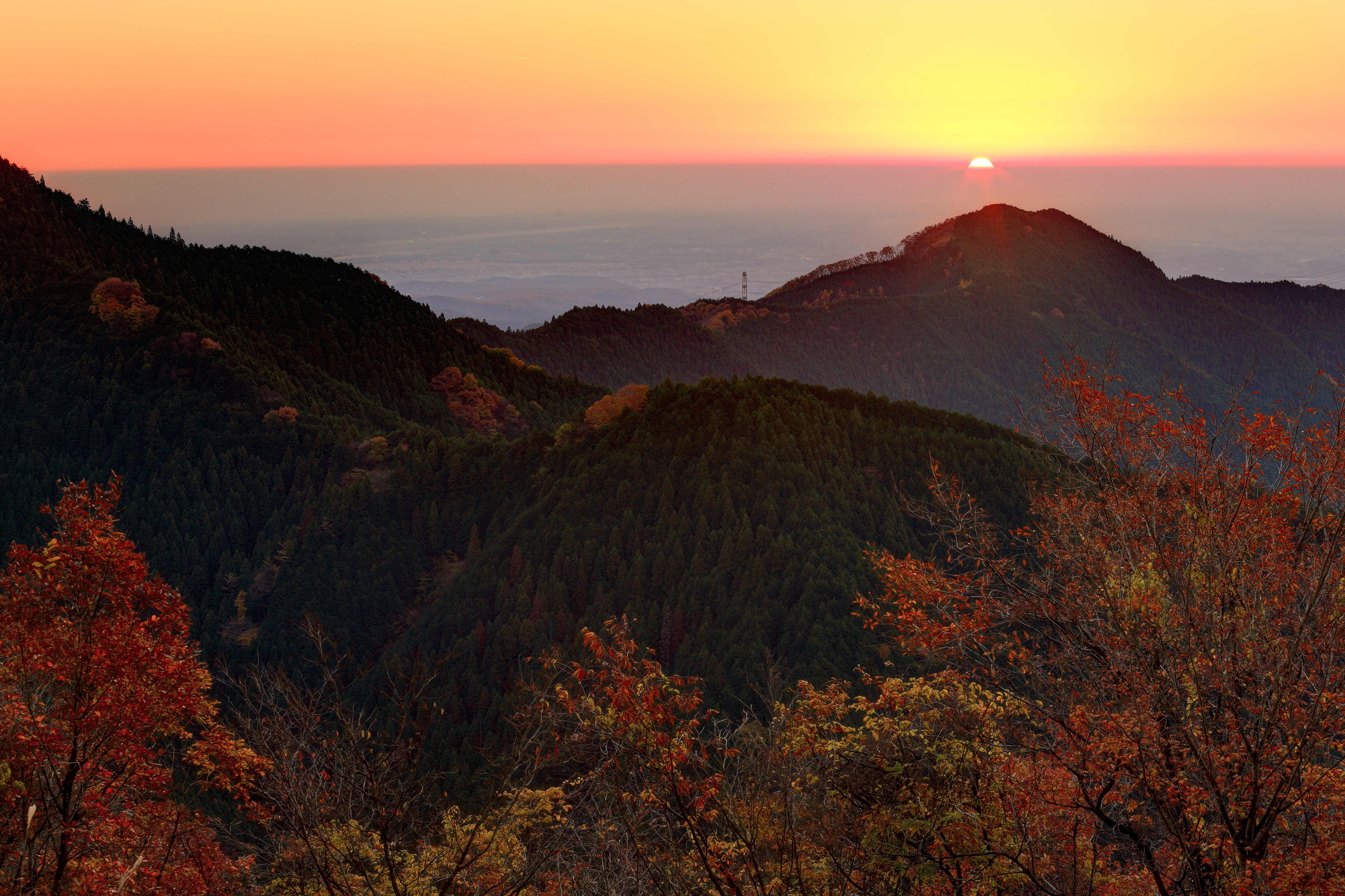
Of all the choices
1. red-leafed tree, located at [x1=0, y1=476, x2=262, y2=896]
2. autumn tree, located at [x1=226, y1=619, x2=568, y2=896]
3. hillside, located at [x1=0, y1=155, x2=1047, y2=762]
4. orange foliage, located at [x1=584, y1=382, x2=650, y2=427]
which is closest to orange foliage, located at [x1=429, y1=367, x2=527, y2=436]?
hillside, located at [x1=0, y1=155, x2=1047, y2=762]

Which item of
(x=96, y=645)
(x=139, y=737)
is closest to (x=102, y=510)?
Answer: (x=96, y=645)

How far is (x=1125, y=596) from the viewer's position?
16.7 meters

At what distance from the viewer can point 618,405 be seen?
92.1 meters

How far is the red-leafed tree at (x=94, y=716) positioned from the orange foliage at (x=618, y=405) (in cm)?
7133

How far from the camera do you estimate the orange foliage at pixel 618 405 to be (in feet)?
300

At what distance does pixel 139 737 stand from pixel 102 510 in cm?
534

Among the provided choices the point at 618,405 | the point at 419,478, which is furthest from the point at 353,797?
the point at 419,478

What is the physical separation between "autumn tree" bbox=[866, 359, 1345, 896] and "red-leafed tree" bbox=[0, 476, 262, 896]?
16965 mm

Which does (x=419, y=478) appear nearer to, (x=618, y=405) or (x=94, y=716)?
(x=618, y=405)

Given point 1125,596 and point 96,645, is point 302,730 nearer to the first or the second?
point 96,645

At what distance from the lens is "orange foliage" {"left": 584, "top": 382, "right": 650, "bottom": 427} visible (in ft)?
300

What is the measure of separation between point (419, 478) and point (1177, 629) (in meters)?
97.5

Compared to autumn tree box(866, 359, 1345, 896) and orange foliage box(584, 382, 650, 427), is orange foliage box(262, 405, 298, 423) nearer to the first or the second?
→ orange foliage box(584, 382, 650, 427)

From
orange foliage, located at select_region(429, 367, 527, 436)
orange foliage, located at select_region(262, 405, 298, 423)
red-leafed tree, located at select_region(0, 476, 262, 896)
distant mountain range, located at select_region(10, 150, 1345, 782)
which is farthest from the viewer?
orange foliage, located at select_region(429, 367, 527, 436)
